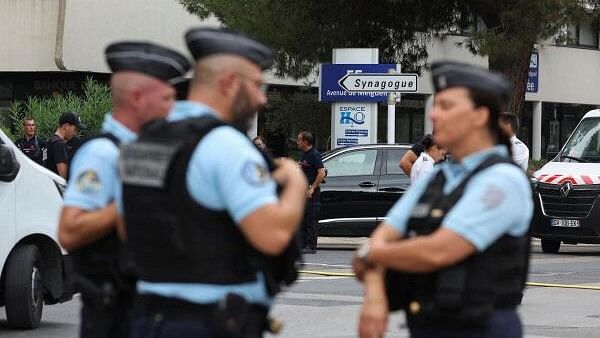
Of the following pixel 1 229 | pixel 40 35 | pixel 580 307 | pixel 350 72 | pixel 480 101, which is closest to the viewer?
pixel 480 101

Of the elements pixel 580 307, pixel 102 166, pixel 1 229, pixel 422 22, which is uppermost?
pixel 422 22

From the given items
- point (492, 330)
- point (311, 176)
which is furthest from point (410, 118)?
point (492, 330)

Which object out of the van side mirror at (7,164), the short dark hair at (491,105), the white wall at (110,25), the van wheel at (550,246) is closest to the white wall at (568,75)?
the white wall at (110,25)

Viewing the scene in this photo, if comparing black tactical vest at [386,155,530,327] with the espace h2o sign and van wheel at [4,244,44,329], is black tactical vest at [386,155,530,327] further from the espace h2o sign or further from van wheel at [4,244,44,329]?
the espace h2o sign

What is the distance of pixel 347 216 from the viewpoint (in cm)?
2078

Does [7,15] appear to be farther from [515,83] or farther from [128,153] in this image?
[128,153]

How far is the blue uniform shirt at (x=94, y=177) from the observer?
5461 mm

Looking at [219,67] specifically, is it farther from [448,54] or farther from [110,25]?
[448,54]

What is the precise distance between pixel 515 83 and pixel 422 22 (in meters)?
2.28

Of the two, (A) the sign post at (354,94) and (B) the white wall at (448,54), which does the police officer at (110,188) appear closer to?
(A) the sign post at (354,94)

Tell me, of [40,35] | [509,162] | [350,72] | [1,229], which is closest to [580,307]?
[1,229]

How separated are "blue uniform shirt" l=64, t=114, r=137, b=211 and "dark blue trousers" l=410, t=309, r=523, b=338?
1393 mm

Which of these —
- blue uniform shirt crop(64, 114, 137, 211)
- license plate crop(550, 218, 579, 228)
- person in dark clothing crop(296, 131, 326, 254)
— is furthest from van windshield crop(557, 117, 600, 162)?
blue uniform shirt crop(64, 114, 137, 211)

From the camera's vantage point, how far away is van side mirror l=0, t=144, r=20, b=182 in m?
10.5
